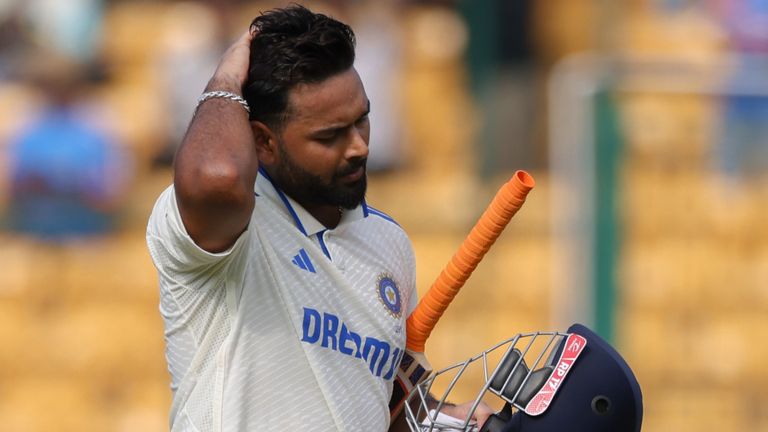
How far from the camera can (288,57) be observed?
276cm

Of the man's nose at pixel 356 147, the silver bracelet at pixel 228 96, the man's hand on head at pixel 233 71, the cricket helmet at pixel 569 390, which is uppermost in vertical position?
the man's hand on head at pixel 233 71

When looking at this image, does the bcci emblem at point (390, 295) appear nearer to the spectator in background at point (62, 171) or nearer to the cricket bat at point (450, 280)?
the cricket bat at point (450, 280)

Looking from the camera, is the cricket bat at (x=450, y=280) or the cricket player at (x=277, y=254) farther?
the cricket bat at (x=450, y=280)

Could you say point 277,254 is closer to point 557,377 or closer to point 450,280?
point 450,280

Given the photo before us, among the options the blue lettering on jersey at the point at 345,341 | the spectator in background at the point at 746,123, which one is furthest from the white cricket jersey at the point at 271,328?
the spectator in background at the point at 746,123

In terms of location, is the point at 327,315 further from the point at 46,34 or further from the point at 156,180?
the point at 46,34

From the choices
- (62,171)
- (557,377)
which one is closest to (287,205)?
(557,377)

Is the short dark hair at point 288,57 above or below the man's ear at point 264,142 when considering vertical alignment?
above

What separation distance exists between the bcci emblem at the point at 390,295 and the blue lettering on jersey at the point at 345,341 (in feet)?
0.27

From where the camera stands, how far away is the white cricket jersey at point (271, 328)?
266cm

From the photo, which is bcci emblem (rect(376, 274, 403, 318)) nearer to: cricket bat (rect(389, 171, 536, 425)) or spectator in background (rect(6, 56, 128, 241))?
cricket bat (rect(389, 171, 536, 425))

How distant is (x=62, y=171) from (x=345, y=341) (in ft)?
16.9

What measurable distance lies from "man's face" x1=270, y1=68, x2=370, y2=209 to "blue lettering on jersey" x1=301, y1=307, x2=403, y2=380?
0.83 feet

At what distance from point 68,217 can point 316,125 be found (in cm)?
525
